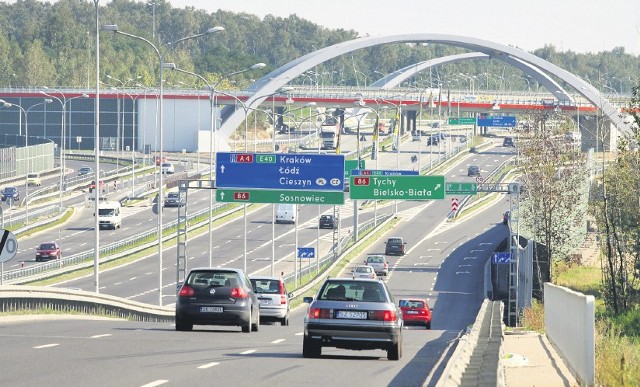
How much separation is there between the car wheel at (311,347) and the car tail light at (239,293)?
573 centimetres

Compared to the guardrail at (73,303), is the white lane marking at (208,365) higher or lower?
higher

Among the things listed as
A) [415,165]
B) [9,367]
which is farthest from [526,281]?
[415,165]

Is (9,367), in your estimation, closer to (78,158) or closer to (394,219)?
(394,219)

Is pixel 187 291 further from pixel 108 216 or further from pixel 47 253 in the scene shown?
pixel 108 216

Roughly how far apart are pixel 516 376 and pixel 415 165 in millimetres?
147751

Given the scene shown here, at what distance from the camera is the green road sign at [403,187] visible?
74938mm

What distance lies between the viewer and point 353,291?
82.7 feet

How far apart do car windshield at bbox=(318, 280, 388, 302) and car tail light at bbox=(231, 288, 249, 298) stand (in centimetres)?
578

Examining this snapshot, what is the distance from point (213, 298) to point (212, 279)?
549 millimetres

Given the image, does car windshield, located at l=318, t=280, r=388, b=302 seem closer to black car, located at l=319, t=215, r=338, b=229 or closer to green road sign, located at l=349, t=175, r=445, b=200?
green road sign, located at l=349, t=175, r=445, b=200

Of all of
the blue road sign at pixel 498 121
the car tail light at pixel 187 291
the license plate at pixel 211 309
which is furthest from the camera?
the blue road sign at pixel 498 121

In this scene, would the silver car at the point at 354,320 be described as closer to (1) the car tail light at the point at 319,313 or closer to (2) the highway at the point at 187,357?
(1) the car tail light at the point at 319,313

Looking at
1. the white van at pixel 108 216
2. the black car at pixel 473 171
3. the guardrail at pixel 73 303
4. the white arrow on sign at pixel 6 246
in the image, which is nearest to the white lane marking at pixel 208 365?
the white arrow on sign at pixel 6 246

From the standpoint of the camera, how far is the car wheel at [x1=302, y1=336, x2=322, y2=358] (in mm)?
25188
